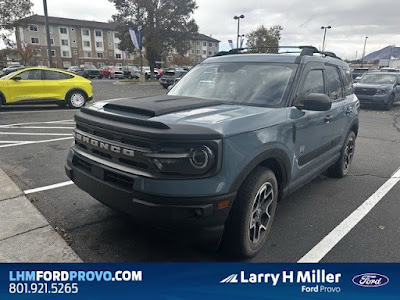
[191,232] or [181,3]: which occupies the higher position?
[181,3]

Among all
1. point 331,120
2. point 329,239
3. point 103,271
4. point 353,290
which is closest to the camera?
point 353,290

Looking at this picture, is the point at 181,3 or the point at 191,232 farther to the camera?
the point at 181,3

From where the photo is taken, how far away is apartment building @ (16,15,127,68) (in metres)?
70.8

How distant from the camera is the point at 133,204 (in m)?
2.50

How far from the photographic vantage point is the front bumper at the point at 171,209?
93.2 inches

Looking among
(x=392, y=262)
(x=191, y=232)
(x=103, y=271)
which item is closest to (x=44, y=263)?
(x=103, y=271)

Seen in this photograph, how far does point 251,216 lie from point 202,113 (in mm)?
1008

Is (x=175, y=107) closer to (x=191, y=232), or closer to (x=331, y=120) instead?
(x=191, y=232)

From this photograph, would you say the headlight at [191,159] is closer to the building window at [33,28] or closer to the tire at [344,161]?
the tire at [344,161]

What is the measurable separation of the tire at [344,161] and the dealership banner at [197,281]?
2.59 m

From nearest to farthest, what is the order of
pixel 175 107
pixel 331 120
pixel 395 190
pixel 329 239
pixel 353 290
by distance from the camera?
pixel 353 290
pixel 175 107
pixel 329 239
pixel 331 120
pixel 395 190

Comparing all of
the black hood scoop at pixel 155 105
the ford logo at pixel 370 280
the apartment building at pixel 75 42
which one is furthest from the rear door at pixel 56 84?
the apartment building at pixel 75 42

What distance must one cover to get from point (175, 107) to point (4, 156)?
15.2ft

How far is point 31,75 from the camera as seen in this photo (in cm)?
1140
